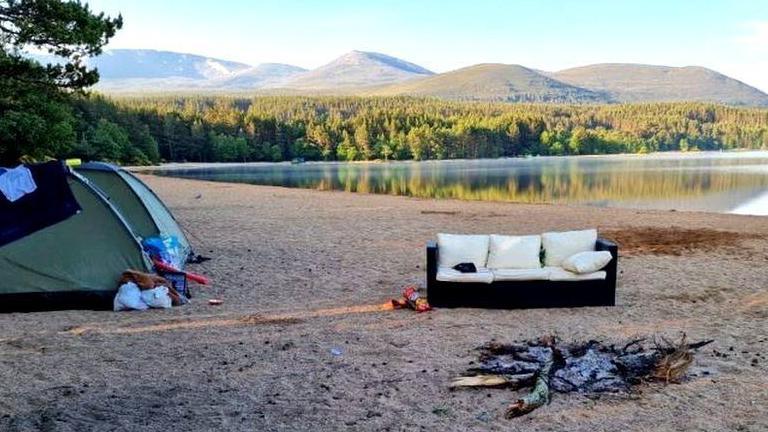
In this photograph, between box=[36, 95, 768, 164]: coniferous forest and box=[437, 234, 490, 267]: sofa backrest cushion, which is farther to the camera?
box=[36, 95, 768, 164]: coniferous forest

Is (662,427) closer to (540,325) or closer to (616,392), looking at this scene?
(616,392)

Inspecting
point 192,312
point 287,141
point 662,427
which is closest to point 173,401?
point 192,312

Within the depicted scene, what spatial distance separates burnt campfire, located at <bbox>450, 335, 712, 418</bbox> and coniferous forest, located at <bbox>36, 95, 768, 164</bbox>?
65081 mm

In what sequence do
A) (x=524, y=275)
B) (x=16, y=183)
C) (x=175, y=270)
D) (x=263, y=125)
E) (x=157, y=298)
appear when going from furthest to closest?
1. (x=263, y=125)
2. (x=175, y=270)
3. (x=157, y=298)
4. (x=524, y=275)
5. (x=16, y=183)

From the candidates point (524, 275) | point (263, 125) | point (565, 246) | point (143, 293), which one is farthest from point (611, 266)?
point (263, 125)

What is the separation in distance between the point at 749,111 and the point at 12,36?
643ft

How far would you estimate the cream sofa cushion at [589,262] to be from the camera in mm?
7590

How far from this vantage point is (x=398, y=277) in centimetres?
1005

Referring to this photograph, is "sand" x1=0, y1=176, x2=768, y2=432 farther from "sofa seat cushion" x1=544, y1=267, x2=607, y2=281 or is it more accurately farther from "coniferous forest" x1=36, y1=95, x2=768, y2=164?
"coniferous forest" x1=36, y1=95, x2=768, y2=164

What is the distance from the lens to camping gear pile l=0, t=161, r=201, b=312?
300 inches

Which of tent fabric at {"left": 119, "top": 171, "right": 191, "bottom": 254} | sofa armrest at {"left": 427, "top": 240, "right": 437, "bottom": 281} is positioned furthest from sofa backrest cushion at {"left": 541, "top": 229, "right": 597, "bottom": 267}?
tent fabric at {"left": 119, "top": 171, "right": 191, "bottom": 254}

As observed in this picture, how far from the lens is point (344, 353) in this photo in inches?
242

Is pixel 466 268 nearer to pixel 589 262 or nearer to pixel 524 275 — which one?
pixel 524 275

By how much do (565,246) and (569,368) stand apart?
115 inches
